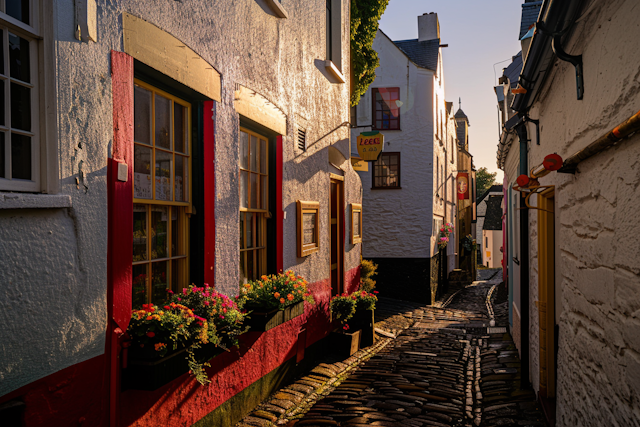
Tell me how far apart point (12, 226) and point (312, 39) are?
585 cm

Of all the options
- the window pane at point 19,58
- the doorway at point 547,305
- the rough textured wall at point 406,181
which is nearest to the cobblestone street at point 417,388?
the doorway at point 547,305

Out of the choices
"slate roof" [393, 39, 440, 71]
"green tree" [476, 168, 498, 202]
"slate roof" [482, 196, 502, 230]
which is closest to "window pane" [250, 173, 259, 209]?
"slate roof" [393, 39, 440, 71]

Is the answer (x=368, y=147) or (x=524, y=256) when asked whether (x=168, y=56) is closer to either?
(x=524, y=256)

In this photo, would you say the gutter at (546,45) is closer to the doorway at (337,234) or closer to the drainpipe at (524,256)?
the drainpipe at (524,256)

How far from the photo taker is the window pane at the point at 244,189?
5.40 m

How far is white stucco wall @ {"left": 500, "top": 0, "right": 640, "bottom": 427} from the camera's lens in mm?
2391

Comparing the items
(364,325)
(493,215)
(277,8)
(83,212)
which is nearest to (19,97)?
(83,212)

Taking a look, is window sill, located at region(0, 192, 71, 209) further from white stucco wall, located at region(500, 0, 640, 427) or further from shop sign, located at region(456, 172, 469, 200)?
shop sign, located at region(456, 172, 469, 200)

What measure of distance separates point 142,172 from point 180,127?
668 millimetres

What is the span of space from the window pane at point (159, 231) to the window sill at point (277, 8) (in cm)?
290

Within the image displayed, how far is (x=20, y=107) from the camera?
8.65ft

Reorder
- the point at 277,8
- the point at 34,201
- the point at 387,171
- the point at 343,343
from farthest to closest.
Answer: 1. the point at 387,171
2. the point at 343,343
3. the point at 277,8
4. the point at 34,201

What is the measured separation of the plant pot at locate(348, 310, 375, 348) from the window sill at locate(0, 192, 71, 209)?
6743 millimetres

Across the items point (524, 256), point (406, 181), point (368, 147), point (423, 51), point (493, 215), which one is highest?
point (423, 51)
